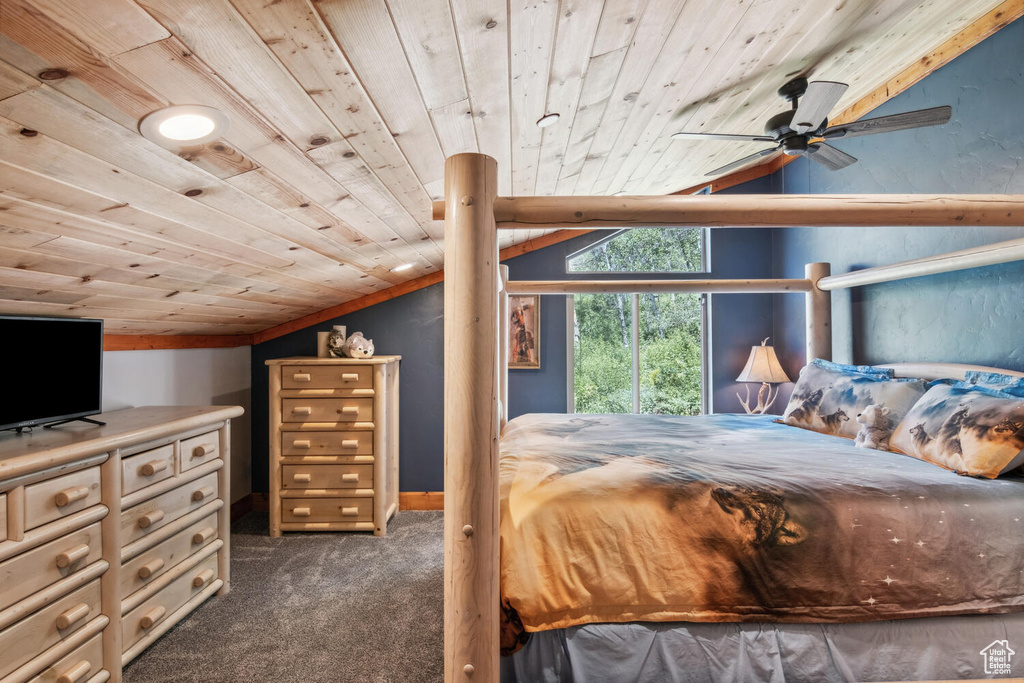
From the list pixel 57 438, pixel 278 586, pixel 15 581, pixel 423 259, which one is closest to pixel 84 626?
pixel 15 581

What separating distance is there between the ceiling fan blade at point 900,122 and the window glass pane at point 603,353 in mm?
2279

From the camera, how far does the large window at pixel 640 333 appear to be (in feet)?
14.1

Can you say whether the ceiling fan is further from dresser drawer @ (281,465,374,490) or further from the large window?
dresser drawer @ (281,465,374,490)

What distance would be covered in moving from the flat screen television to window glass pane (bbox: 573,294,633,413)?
3.10 meters

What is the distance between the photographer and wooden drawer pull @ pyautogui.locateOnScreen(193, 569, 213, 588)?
233 centimetres

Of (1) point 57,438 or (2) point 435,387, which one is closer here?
(1) point 57,438

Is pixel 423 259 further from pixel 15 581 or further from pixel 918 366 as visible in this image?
pixel 918 366

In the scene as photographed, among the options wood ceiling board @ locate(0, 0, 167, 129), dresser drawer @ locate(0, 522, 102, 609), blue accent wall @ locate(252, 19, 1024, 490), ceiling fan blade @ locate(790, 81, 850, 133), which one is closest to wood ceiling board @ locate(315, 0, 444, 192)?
wood ceiling board @ locate(0, 0, 167, 129)

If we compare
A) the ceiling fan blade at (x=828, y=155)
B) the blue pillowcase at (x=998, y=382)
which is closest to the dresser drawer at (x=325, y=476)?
the ceiling fan blade at (x=828, y=155)

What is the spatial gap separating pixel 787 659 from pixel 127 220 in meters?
2.16

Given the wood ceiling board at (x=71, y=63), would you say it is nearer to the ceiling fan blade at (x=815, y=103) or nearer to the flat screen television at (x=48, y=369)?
the flat screen television at (x=48, y=369)

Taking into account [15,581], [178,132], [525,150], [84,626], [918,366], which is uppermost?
[525,150]

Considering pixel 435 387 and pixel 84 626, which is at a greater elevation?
pixel 435 387

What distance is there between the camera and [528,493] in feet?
4.90
